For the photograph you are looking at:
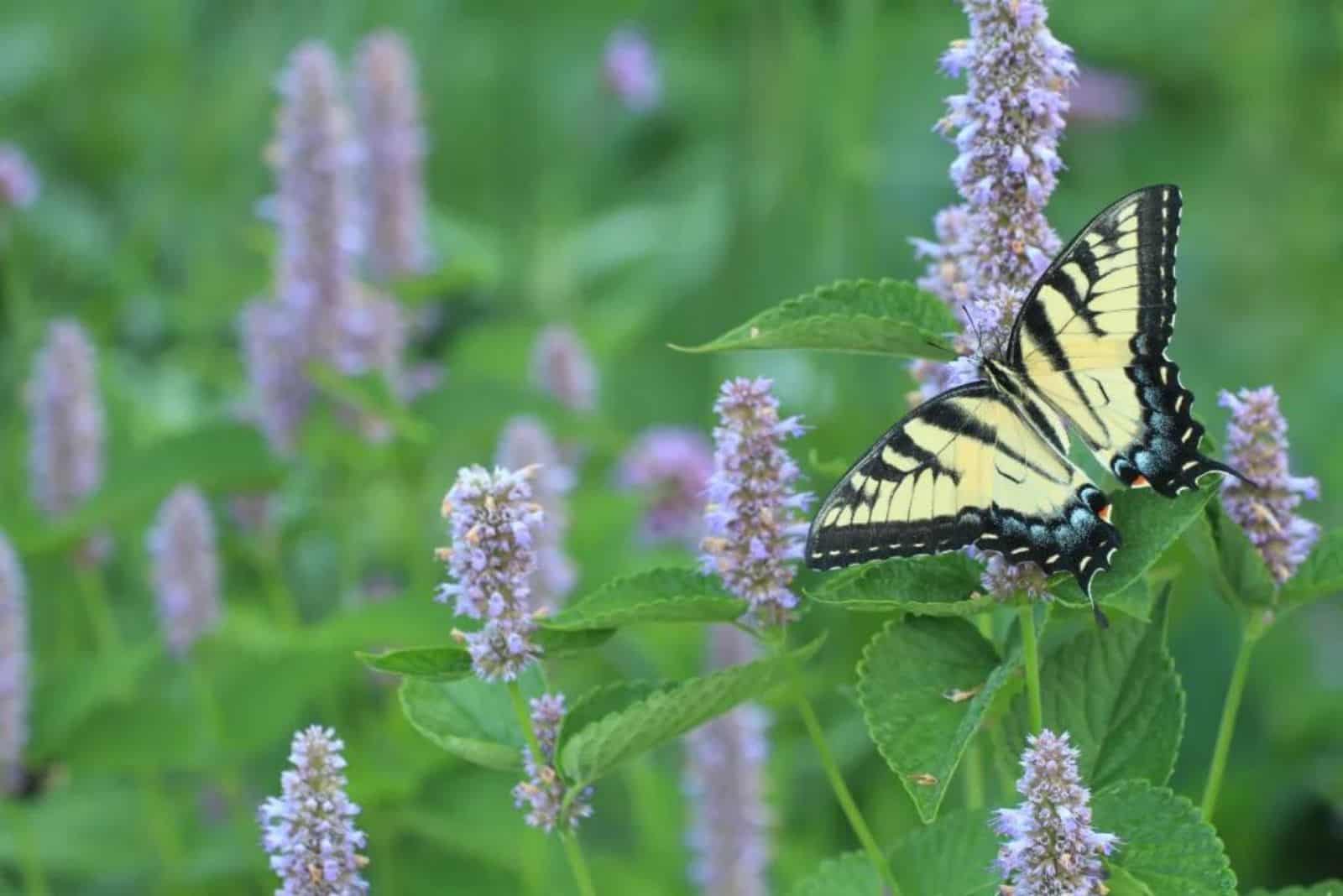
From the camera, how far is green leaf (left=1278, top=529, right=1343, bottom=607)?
66.0 inches

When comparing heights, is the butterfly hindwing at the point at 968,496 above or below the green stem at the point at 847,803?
above

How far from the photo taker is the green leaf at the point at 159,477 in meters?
3.33

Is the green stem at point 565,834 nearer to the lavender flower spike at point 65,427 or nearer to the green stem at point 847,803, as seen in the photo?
the green stem at point 847,803

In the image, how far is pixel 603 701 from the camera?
5.50ft

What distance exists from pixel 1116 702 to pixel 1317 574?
8.9 inches

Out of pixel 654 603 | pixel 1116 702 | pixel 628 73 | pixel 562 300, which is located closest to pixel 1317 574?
pixel 1116 702

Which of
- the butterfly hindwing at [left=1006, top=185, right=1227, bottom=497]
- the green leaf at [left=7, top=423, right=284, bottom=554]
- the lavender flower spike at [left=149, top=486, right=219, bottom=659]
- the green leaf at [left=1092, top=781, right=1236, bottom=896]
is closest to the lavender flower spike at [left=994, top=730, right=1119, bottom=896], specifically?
the green leaf at [left=1092, top=781, right=1236, bottom=896]

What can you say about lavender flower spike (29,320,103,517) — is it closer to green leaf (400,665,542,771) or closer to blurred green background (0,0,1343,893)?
blurred green background (0,0,1343,893)

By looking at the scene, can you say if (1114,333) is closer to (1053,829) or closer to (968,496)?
(968,496)

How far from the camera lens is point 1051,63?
159 cm

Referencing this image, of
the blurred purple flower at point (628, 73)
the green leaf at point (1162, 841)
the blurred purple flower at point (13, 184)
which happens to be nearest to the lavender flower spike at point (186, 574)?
the blurred purple flower at point (13, 184)

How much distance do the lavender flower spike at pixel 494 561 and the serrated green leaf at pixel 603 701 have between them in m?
0.11

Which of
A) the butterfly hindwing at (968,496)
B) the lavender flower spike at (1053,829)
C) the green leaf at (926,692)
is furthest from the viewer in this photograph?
the butterfly hindwing at (968,496)

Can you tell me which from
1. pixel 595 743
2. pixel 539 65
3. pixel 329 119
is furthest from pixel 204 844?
pixel 539 65
